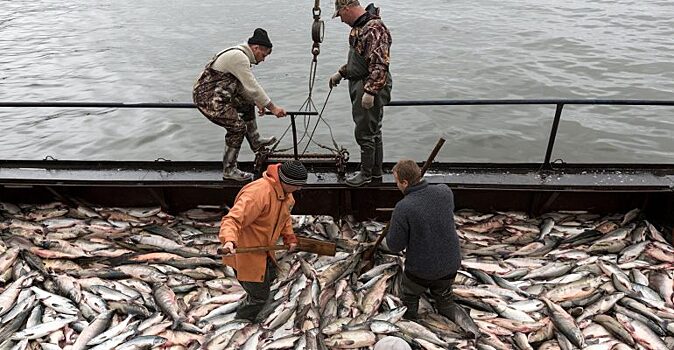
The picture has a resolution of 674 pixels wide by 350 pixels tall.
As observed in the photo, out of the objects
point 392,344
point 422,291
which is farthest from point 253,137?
point 392,344

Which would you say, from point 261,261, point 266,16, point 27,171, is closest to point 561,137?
point 261,261

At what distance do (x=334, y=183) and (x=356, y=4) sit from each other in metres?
2.23

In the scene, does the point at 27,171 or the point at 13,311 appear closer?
the point at 13,311

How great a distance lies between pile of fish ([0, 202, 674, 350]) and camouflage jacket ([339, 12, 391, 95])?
6.77ft

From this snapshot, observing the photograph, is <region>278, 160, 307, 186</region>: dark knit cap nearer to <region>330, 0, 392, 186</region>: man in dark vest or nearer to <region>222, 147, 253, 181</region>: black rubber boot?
<region>330, 0, 392, 186</region>: man in dark vest

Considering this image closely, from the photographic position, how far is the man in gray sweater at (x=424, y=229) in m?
4.41

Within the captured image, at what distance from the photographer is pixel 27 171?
6.92 m

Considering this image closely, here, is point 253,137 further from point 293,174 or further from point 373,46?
point 293,174

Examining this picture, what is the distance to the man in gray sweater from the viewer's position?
14.5 ft

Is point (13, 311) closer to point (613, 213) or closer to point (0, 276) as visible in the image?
point (0, 276)

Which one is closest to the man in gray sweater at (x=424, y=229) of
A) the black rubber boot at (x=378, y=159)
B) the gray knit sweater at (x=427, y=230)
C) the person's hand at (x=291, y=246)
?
the gray knit sweater at (x=427, y=230)

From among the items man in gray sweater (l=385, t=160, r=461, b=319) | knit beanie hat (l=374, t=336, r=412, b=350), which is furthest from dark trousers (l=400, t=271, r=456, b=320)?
knit beanie hat (l=374, t=336, r=412, b=350)

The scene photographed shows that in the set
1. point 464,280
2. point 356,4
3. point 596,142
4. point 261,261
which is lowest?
point 596,142

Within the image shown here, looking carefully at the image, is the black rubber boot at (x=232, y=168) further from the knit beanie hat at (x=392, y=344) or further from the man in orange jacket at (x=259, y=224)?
the knit beanie hat at (x=392, y=344)
